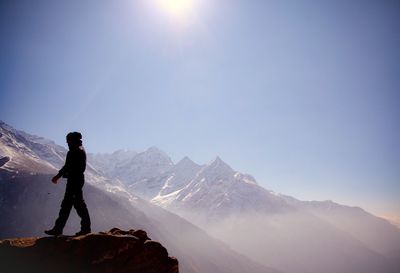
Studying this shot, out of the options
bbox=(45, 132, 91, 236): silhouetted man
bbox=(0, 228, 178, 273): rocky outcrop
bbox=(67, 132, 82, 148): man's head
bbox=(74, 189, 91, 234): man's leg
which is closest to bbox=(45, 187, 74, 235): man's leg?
bbox=(45, 132, 91, 236): silhouetted man

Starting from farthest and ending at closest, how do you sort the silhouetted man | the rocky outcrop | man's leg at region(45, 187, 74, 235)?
the silhouetted man
man's leg at region(45, 187, 74, 235)
the rocky outcrop

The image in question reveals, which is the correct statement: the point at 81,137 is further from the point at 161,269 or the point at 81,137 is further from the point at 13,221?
the point at 13,221

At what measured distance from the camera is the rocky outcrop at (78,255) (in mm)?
11859

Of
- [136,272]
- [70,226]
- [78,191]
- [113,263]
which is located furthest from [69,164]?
[70,226]

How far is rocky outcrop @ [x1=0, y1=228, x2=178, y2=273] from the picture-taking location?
11.9 metres

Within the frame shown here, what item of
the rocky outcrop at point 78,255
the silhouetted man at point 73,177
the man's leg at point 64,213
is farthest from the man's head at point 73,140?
the rocky outcrop at point 78,255

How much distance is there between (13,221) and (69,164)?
702 feet

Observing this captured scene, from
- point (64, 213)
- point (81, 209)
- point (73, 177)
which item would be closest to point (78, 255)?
point (64, 213)

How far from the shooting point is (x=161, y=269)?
46.1 ft

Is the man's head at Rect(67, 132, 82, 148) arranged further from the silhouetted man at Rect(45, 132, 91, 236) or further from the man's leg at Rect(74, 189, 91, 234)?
the man's leg at Rect(74, 189, 91, 234)

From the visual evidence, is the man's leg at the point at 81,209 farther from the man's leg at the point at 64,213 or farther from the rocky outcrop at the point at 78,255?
the rocky outcrop at the point at 78,255

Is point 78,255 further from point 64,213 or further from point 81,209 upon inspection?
point 81,209

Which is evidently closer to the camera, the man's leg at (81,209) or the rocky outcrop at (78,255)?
the rocky outcrop at (78,255)

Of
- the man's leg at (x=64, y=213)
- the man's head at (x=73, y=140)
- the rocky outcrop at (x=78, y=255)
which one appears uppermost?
the man's head at (x=73, y=140)
